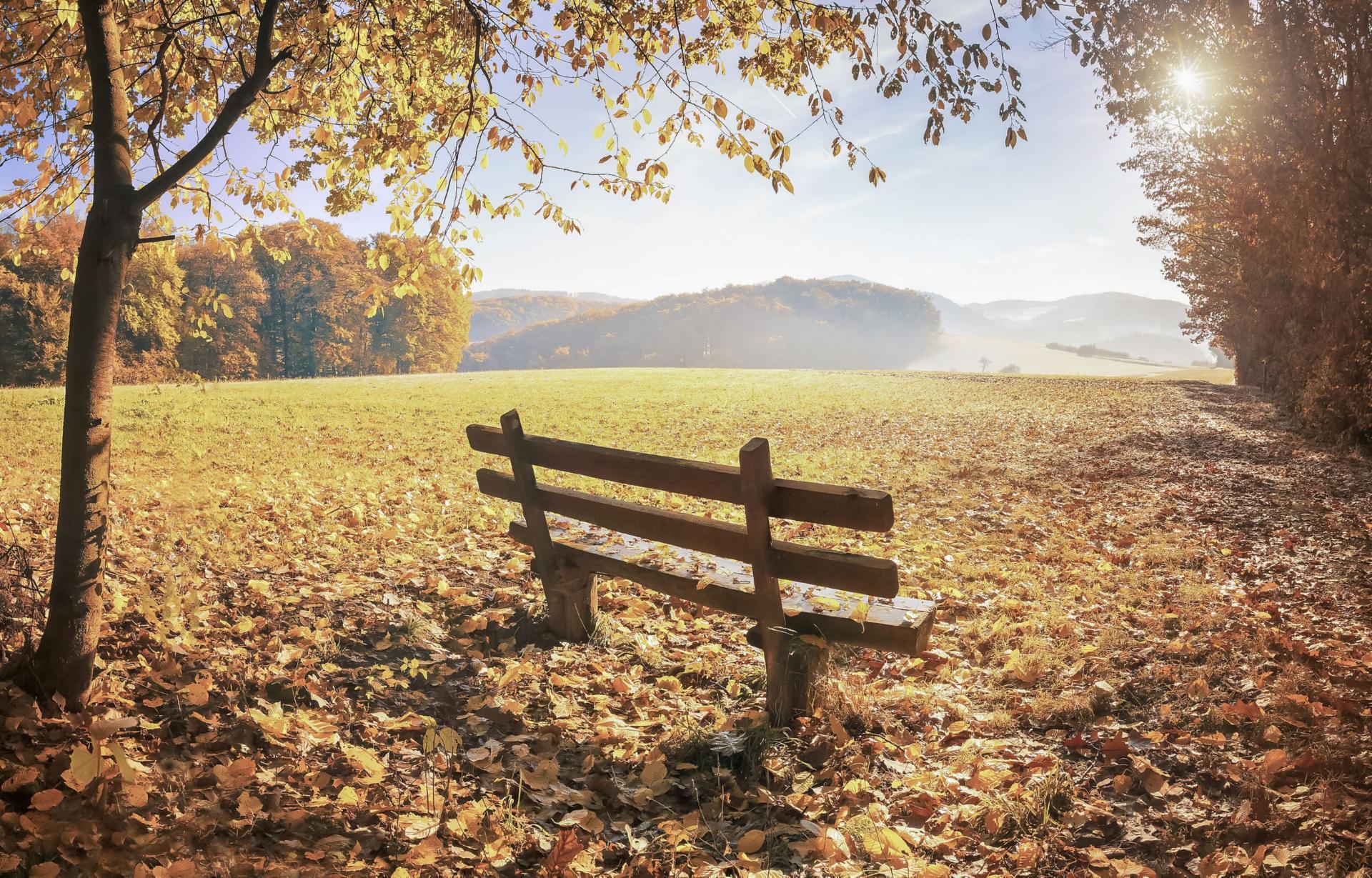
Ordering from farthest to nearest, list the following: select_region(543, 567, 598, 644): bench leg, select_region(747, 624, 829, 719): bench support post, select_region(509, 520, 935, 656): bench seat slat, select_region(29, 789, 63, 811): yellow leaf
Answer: select_region(543, 567, 598, 644): bench leg < select_region(747, 624, 829, 719): bench support post < select_region(509, 520, 935, 656): bench seat slat < select_region(29, 789, 63, 811): yellow leaf

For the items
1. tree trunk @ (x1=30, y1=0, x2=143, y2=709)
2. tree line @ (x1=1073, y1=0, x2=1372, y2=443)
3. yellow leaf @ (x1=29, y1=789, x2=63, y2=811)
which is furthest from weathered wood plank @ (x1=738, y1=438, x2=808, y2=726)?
tree line @ (x1=1073, y1=0, x2=1372, y2=443)

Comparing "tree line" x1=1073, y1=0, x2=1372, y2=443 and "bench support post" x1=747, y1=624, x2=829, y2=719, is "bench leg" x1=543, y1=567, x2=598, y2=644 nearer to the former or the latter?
"bench support post" x1=747, y1=624, x2=829, y2=719

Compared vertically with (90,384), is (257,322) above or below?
above

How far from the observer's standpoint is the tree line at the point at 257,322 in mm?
36312

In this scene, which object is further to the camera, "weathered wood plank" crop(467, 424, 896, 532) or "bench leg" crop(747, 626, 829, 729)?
"bench leg" crop(747, 626, 829, 729)

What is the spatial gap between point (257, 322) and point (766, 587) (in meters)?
63.2

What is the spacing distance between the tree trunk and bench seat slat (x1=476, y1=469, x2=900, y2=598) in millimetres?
2362

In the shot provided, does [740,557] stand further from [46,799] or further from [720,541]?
[46,799]

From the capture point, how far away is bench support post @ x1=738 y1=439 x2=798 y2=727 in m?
3.55

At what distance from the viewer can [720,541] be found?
398 cm

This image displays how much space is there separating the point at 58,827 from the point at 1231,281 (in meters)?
33.2

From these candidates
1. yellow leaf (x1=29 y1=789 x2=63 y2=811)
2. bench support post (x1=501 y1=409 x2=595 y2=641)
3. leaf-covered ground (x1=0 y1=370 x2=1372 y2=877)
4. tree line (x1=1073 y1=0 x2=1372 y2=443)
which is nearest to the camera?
yellow leaf (x1=29 y1=789 x2=63 y2=811)

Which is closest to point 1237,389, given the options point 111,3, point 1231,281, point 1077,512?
point 1231,281

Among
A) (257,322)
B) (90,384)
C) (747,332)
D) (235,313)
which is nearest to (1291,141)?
(90,384)
